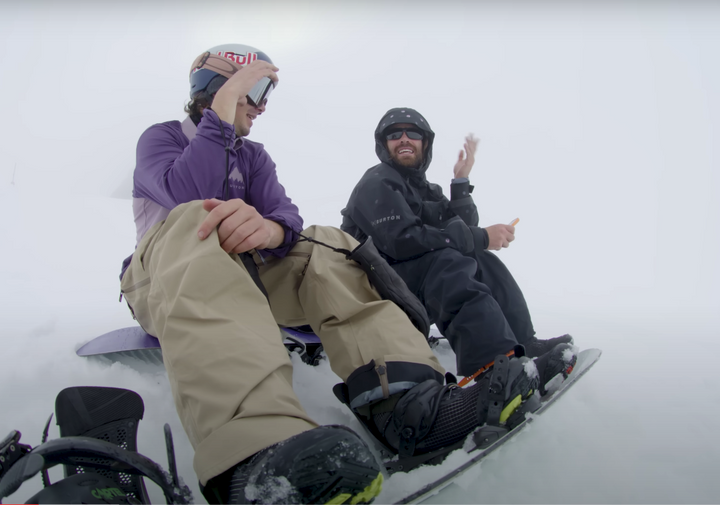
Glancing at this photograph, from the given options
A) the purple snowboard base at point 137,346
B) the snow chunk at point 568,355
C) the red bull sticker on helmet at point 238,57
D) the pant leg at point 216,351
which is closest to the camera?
the pant leg at point 216,351

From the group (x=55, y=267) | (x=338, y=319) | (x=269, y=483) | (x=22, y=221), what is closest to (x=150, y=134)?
(x=338, y=319)

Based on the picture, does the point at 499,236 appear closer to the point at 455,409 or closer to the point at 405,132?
the point at 405,132

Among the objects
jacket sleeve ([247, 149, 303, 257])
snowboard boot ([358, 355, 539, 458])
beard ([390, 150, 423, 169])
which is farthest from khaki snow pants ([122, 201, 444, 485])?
beard ([390, 150, 423, 169])

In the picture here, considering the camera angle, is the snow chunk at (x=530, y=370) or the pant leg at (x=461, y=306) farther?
the pant leg at (x=461, y=306)

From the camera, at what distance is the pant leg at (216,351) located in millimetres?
773

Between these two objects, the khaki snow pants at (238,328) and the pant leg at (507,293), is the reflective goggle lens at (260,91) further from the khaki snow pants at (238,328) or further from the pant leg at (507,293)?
the pant leg at (507,293)

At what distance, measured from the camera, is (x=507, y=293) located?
202 centimetres

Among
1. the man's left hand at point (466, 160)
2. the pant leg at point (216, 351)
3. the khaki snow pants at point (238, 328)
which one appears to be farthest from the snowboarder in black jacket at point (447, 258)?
the pant leg at point (216, 351)

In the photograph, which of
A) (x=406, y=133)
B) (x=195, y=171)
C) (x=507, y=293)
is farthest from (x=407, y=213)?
(x=195, y=171)

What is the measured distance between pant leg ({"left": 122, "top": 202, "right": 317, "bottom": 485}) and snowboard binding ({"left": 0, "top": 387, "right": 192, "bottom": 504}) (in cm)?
10

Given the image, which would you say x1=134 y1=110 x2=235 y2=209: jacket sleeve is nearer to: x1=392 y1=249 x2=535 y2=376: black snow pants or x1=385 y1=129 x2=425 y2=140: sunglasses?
x1=392 y1=249 x2=535 y2=376: black snow pants

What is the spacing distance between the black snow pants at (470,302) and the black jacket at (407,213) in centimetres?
7

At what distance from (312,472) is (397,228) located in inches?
52.9

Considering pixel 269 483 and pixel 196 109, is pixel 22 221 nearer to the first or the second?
pixel 196 109
